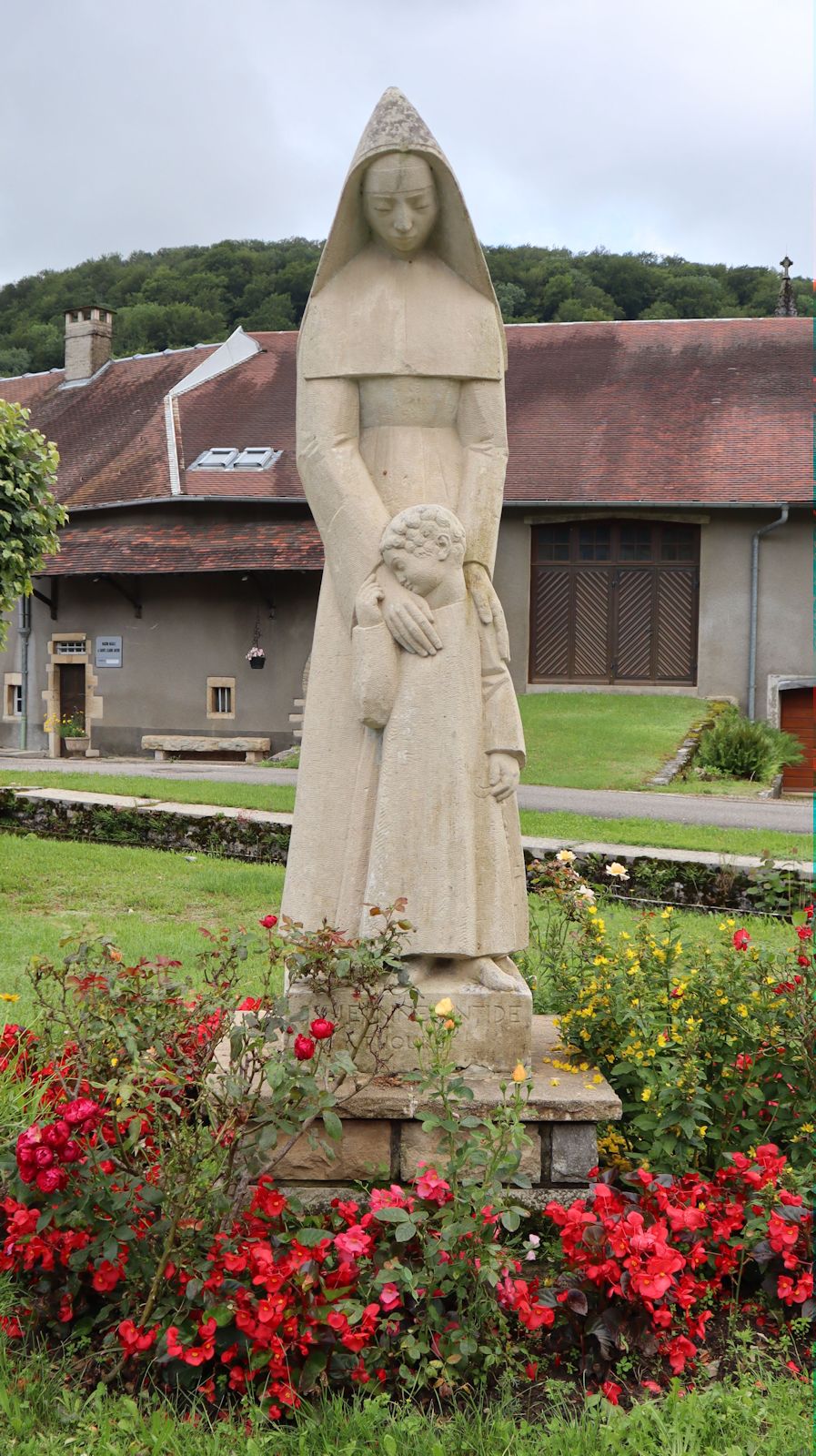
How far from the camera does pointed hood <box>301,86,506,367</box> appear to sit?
349 cm

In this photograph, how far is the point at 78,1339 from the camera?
281 cm

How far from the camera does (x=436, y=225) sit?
144 inches

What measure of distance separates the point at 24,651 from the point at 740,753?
14862mm

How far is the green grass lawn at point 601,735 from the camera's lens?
51.6ft

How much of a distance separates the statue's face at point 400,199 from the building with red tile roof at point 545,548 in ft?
56.8

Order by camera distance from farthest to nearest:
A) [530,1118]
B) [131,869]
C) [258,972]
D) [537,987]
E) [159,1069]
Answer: [131,869] < [258,972] < [537,987] < [530,1118] < [159,1069]

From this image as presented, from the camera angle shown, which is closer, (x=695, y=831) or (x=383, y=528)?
(x=383, y=528)

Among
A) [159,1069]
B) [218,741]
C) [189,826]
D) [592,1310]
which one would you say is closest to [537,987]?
[592,1310]

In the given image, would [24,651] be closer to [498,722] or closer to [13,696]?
[13,696]

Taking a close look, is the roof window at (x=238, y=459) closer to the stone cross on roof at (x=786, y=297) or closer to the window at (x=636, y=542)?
the window at (x=636, y=542)

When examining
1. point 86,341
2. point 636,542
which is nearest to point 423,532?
point 636,542

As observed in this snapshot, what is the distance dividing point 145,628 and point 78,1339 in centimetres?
2132

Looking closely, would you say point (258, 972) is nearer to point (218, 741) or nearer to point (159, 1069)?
point (159, 1069)

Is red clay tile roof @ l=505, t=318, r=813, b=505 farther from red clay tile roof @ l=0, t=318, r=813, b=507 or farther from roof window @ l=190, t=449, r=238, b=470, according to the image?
roof window @ l=190, t=449, r=238, b=470
